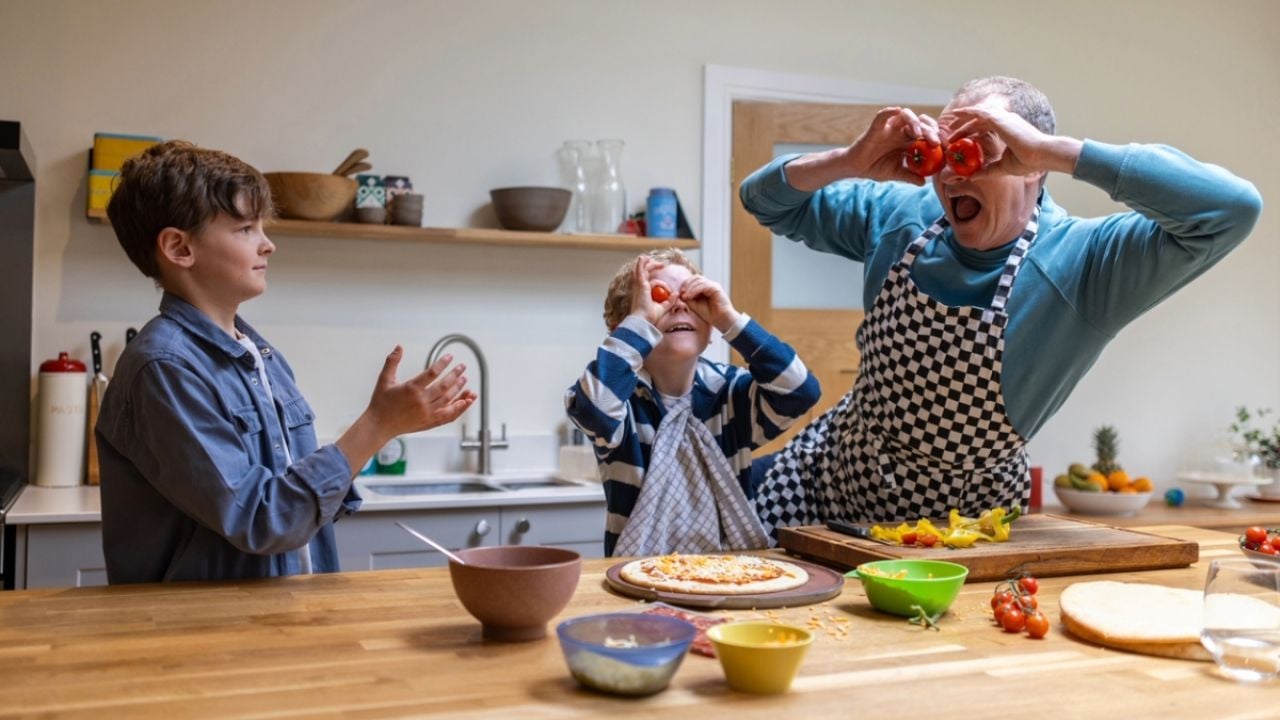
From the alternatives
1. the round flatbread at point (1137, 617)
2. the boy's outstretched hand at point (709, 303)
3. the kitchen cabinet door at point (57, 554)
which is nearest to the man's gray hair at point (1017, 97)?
the boy's outstretched hand at point (709, 303)

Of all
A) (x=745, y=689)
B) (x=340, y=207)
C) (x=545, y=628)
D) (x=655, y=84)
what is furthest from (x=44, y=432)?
(x=745, y=689)

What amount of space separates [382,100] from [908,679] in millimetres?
2768

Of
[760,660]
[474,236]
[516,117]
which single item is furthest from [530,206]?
[760,660]

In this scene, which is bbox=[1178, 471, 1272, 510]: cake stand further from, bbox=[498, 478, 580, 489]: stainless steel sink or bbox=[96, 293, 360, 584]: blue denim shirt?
bbox=[96, 293, 360, 584]: blue denim shirt

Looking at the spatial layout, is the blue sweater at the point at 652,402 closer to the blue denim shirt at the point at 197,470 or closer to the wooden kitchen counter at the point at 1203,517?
the blue denim shirt at the point at 197,470

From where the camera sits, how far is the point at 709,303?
2.02 metres

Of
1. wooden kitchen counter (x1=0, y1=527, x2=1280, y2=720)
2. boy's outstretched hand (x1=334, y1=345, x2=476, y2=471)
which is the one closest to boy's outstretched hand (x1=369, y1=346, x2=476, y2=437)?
boy's outstretched hand (x1=334, y1=345, x2=476, y2=471)

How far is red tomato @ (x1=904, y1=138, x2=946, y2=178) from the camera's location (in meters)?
1.78

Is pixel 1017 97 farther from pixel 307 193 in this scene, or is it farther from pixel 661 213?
pixel 307 193

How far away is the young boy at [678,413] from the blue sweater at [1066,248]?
24cm

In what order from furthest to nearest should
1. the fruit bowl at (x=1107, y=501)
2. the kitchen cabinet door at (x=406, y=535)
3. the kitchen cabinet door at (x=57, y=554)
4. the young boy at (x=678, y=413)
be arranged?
the fruit bowl at (x=1107, y=501), the kitchen cabinet door at (x=406, y=535), the kitchen cabinet door at (x=57, y=554), the young boy at (x=678, y=413)

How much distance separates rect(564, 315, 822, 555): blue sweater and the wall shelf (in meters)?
1.32

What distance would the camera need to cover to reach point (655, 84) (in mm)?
3730

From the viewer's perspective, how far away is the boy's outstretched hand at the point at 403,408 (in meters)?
1.52
